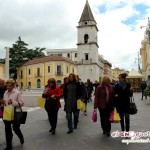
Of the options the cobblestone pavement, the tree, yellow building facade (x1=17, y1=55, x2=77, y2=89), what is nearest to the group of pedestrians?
the cobblestone pavement

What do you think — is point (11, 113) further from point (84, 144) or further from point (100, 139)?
point (100, 139)

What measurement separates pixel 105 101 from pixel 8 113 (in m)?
2.61

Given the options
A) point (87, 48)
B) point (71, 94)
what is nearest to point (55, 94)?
point (71, 94)

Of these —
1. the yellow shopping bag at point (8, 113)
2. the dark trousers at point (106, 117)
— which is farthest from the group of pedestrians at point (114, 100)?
the yellow shopping bag at point (8, 113)

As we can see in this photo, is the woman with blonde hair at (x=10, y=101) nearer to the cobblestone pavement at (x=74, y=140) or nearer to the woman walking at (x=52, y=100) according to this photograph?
the cobblestone pavement at (x=74, y=140)

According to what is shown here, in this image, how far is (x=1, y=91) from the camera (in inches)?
306

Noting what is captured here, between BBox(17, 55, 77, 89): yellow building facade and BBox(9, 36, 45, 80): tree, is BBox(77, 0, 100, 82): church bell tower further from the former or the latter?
BBox(9, 36, 45, 80): tree

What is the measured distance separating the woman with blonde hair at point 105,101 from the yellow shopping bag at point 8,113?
238 cm

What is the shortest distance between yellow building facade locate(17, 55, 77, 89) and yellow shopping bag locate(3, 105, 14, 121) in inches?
2954

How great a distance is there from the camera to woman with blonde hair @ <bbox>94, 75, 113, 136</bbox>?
810cm

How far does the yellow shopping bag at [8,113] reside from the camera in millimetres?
6691

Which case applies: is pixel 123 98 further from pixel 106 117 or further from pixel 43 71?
pixel 43 71

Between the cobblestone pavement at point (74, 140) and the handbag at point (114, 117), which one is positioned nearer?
the cobblestone pavement at point (74, 140)

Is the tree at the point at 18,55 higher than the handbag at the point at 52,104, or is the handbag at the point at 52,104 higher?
the tree at the point at 18,55
